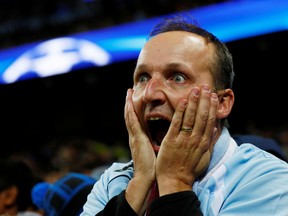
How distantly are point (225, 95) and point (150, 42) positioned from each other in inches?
10.1

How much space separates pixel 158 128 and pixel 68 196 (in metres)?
1.23

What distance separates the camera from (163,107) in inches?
56.2

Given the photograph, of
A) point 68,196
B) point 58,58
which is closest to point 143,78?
point 68,196

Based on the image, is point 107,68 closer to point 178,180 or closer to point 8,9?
point 8,9

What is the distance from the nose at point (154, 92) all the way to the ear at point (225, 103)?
19 cm

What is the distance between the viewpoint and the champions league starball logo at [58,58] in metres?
6.82

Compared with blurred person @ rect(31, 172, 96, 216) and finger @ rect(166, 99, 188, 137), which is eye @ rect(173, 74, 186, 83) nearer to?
finger @ rect(166, 99, 188, 137)

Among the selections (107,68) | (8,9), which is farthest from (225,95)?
(8,9)

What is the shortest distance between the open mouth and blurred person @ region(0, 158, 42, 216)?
1.53 meters

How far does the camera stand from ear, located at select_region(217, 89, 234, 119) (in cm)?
153

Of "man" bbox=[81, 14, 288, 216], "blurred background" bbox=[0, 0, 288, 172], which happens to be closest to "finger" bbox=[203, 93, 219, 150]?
"man" bbox=[81, 14, 288, 216]

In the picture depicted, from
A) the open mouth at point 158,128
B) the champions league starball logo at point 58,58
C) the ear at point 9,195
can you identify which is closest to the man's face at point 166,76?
the open mouth at point 158,128

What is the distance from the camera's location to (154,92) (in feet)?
4.67

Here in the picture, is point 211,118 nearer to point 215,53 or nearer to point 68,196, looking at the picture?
point 215,53
